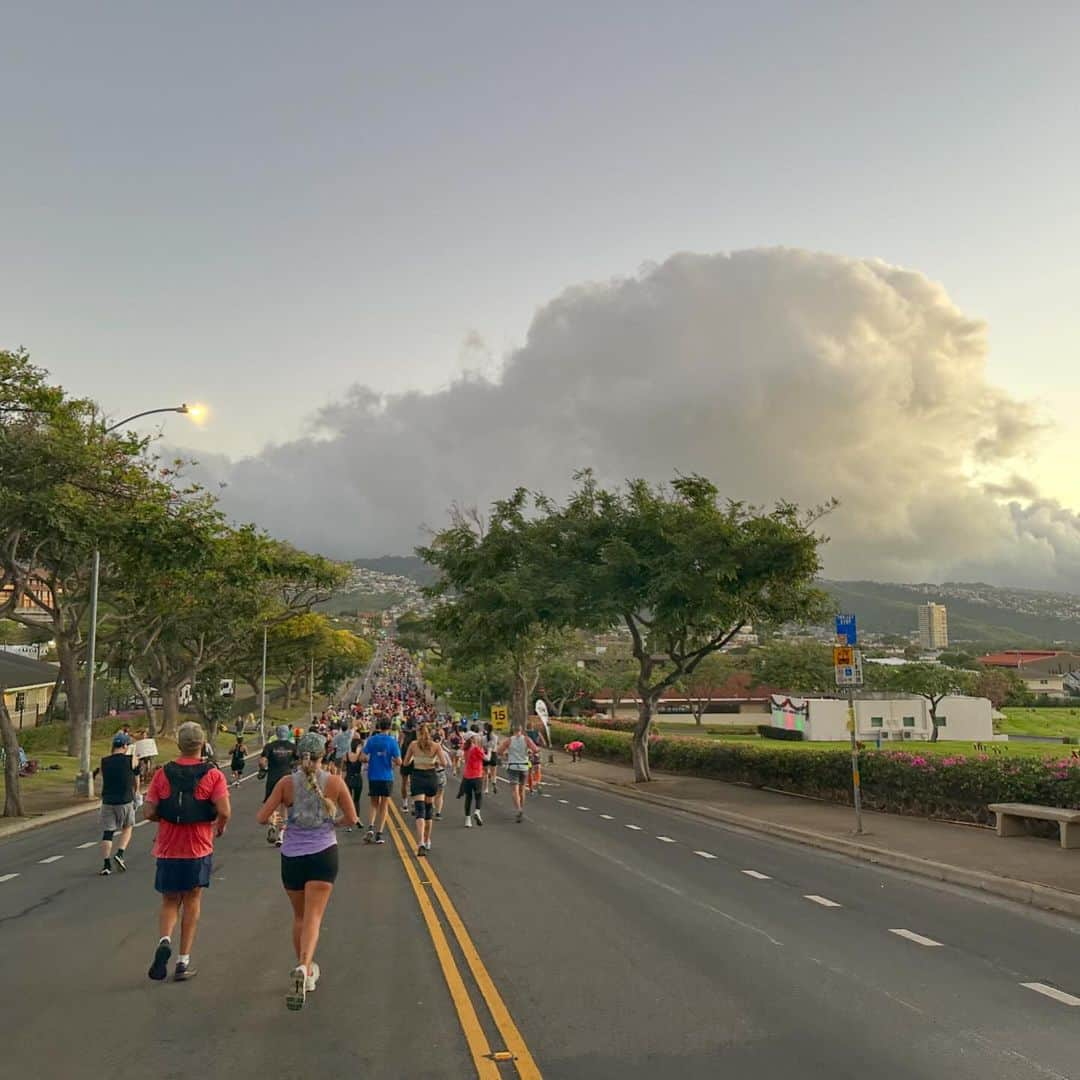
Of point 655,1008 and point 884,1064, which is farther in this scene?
point 655,1008

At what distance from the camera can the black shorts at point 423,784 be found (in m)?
13.5

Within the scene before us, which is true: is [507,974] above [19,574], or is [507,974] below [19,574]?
below

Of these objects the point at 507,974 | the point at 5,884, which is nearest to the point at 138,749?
the point at 5,884

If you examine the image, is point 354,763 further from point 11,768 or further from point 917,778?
point 917,778

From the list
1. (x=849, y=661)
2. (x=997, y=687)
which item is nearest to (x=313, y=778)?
(x=849, y=661)

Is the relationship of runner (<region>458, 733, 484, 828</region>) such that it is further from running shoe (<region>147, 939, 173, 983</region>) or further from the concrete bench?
running shoe (<region>147, 939, 173, 983</region>)

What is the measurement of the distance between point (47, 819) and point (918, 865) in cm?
1673

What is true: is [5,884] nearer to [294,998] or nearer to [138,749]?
[138,749]

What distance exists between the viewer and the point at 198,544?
2080cm

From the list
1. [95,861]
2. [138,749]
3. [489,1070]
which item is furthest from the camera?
[138,749]

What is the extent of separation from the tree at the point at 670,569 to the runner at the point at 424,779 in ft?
34.9

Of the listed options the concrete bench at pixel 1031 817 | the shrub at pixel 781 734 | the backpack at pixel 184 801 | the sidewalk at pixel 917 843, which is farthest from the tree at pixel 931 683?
the backpack at pixel 184 801

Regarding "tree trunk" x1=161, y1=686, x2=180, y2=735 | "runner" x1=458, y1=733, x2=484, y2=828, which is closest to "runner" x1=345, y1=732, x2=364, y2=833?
"runner" x1=458, y1=733, x2=484, y2=828

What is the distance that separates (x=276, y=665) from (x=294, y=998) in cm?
7716
